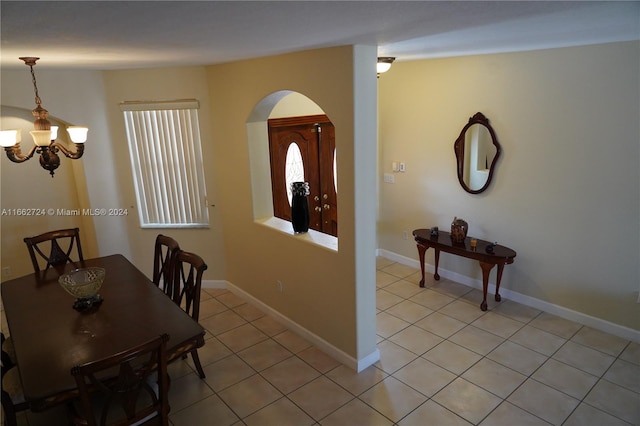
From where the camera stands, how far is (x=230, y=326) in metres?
4.02

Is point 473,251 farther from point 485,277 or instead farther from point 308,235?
point 308,235

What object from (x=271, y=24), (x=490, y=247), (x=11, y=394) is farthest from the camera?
(x=490, y=247)

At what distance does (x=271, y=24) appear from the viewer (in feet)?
5.80

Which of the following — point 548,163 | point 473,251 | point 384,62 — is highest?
point 384,62

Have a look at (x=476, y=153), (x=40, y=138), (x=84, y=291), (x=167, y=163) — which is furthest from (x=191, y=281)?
(x=476, y=153)

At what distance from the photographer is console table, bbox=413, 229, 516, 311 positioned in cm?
→ 407

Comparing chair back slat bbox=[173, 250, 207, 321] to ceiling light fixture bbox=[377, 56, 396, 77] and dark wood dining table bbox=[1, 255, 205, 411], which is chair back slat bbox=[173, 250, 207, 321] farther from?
ceiling light fixture bbox=[377, 56, 396, 77]

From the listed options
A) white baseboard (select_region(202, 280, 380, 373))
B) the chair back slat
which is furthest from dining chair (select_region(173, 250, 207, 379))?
white baseboard (select_region(202, 280, 380, 373))

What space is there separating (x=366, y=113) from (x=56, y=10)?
6.45ft

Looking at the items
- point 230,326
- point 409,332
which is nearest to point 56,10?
point 230,326

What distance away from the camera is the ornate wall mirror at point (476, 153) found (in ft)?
14.1

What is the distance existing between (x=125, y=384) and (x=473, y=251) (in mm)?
3449

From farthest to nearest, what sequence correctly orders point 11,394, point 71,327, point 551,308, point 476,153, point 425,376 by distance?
point 476,153 → point 551,308 → point 425,376 → point 71,327 → point 11,394

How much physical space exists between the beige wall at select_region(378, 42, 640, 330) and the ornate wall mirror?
0.08 meters
